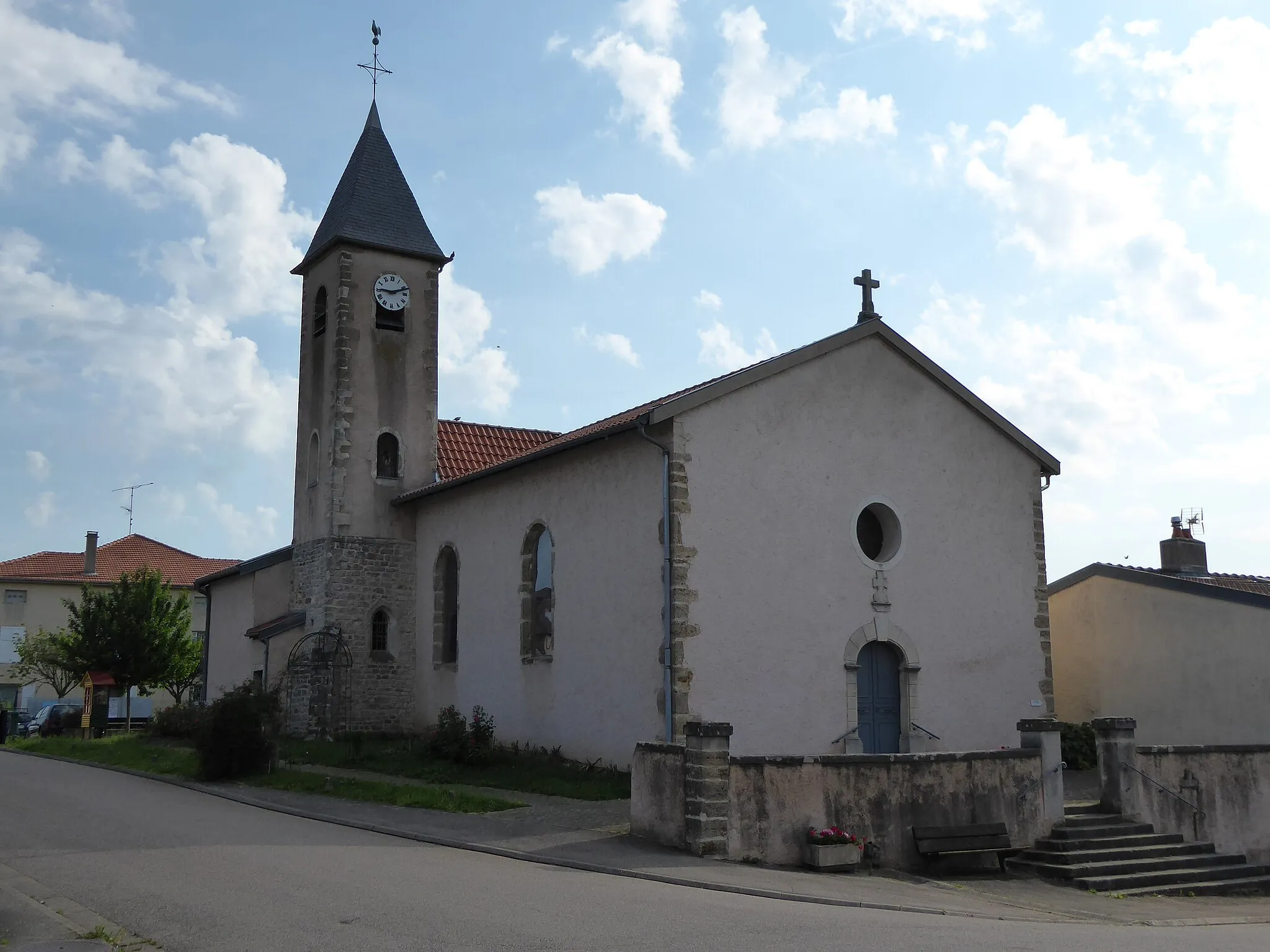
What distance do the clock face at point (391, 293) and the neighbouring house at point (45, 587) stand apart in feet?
90.8

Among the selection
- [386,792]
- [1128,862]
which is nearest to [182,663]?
[386,792]

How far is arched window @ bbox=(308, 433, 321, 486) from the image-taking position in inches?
932

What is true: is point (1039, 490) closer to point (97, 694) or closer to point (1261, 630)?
point (1261, 630)

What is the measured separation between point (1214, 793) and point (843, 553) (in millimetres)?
5528

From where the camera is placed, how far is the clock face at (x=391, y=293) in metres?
24.0

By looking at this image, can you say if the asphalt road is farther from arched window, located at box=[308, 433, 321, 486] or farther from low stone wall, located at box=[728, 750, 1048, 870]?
arched window, located at box=[308, 433, 321, 486]

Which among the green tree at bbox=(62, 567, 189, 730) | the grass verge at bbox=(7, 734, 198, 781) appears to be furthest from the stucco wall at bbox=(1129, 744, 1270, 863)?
the green tree at bbox=(62, 567, 189, 730)

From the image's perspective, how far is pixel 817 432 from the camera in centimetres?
1684

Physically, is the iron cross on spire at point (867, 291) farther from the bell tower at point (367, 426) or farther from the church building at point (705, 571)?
the bell tower at point (367, 426)

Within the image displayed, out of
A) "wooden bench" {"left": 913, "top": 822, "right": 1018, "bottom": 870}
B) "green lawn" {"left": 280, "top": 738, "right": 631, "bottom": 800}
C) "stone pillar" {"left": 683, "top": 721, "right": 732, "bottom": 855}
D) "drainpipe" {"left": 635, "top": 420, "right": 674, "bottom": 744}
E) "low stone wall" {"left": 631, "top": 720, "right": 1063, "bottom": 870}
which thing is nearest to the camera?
"stone pillar" {"left": 683, "top": 721, "right": 732, "bottom": 855}

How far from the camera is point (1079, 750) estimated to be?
19.4 m

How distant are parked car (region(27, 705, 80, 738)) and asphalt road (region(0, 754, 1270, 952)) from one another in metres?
22.0

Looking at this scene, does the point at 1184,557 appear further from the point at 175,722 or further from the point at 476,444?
the point at 175,722

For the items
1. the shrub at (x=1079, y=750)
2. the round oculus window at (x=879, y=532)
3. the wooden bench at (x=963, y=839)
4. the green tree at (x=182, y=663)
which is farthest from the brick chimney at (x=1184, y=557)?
the green tree at (x=182, y=663)
